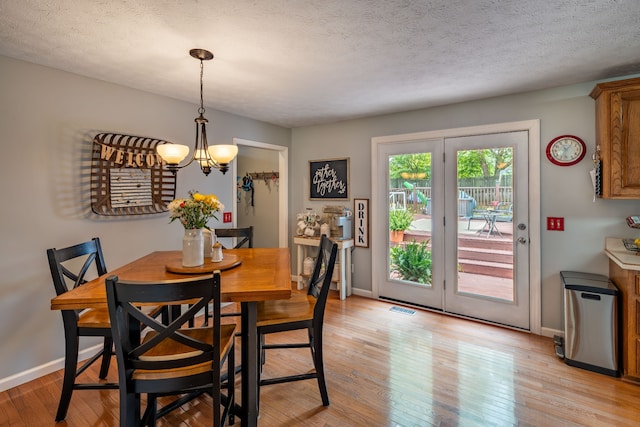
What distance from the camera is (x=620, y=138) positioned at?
2.41m

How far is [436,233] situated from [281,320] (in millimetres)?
2288

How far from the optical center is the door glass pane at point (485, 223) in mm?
3113

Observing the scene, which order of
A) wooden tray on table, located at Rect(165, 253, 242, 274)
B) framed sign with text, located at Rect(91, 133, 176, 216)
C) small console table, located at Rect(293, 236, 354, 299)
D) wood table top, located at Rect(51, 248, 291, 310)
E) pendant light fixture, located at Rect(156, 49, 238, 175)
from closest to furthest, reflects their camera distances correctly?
wood table top, located at Rect(51, 248, 291, 310) → wooden tray on table, located at Rect(165, 253, 242, 274) → pendant light fixture, located at Rect(156, 49, 238, 175) → framed sign with text, located at Rect(91, 133, 176, 216) → small console table, located at Rect(293, 236, 354, 299)

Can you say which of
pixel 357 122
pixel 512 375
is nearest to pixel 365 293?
pixel 512 375

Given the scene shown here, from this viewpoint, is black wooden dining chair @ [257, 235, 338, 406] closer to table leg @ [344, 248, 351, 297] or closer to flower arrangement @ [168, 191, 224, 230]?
flower arrangement @ [168, 191, 224, 230]

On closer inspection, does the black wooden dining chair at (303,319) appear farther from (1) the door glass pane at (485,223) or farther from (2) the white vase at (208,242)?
(1) the door glass pane at (485,223)

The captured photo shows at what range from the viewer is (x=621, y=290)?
2.35 m

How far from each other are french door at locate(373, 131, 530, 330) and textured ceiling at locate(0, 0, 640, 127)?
0.69 meters

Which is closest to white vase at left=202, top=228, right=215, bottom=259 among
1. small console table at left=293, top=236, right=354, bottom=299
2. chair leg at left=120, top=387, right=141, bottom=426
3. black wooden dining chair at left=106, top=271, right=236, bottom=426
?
black wooden dining chair at left=106, top=271, right=236, bottom=426

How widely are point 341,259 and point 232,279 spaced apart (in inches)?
90.2

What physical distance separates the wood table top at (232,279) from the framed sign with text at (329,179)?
6.40 ft

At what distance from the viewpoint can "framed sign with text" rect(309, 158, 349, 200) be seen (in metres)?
4.22

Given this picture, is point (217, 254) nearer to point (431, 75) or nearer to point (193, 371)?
point (193, 371)

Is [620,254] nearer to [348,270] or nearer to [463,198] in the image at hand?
[463,198]
